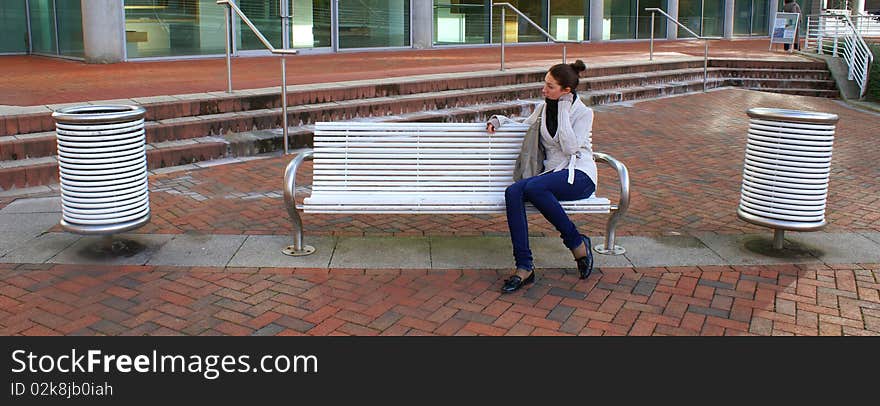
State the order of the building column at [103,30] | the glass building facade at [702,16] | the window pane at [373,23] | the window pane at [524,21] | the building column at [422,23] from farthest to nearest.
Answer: the glass building facade at [702,16], the window pane at [524,21], the building column at [422,23], the window pane at [373,23], the building column at [103,30]

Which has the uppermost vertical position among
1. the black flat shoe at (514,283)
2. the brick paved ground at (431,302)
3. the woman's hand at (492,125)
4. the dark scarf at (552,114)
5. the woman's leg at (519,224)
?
the dark scarf at (552,114)

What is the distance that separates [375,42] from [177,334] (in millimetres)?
14830

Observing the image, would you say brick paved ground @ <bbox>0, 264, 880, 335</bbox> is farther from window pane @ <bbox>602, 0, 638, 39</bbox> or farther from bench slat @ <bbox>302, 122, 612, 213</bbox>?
window pane @ <bbox>602, 0, 638, 39</bbox>

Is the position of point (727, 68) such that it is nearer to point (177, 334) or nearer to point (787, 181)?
point (787, 181)

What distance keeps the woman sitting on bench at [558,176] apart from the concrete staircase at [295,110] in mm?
4220

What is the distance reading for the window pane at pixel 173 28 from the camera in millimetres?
14258

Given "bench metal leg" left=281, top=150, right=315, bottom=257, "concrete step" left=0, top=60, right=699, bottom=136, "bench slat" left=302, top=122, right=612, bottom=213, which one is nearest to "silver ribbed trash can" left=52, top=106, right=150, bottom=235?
"bench metal leg" left=281, top=150, right=315, bottom=257

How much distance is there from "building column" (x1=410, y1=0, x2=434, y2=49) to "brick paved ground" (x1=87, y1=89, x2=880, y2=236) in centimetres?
881

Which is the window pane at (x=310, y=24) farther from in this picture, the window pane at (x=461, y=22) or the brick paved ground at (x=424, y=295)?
the brick paved ground at (x=424, y=295)

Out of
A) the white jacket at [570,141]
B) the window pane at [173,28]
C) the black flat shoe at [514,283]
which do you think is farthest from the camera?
the window pane at [173,28]

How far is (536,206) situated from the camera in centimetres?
507

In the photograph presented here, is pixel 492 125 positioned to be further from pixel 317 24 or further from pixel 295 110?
pixel 317 24

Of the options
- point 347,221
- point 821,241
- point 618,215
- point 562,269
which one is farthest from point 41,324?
point 821,241

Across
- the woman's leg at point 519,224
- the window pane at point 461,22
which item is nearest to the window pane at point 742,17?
the window pane at point 461,22
